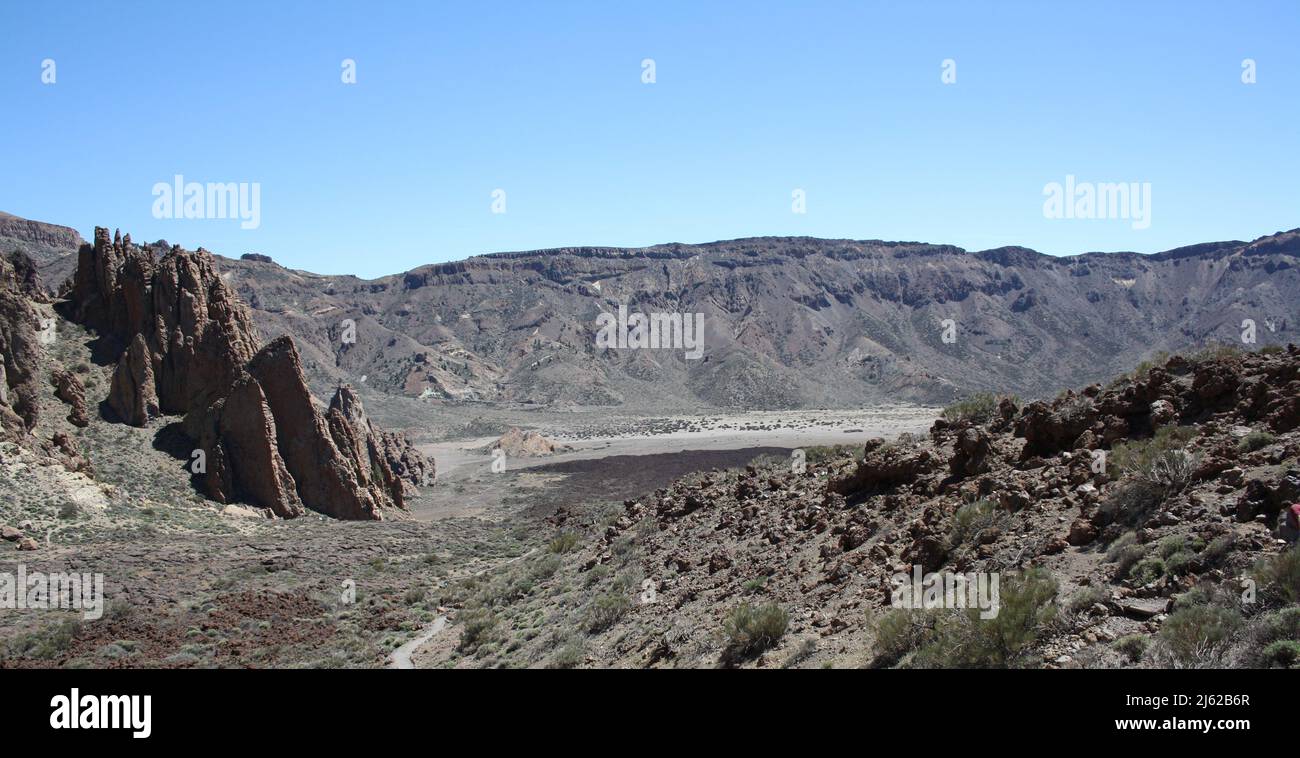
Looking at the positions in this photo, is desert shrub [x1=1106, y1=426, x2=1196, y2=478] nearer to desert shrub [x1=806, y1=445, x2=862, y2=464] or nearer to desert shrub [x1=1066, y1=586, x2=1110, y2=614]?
desert shrub [x1=1066, y1=586, x2=1110, y2=614]

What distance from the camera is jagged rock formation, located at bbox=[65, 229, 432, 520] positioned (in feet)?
95.1

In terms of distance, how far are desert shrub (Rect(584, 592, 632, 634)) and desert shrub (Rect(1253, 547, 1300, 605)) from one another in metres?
9.68

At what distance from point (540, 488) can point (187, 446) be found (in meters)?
20.6

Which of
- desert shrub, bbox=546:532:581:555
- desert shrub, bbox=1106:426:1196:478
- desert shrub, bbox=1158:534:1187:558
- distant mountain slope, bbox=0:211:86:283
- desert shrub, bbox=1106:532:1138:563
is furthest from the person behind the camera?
distant mountain slope, bbox=0:211:86:283

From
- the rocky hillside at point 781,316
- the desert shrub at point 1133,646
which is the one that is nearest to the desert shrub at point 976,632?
the desert shrub at point 1133,646

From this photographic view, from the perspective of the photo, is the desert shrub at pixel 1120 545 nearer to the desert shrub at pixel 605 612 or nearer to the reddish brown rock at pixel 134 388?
the desert shrub at pixel 605 612

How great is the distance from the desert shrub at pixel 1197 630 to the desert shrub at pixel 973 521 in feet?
12.8

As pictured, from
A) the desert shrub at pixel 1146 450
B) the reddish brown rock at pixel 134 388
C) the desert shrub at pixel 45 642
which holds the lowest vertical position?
the desert shrub at pixel 45 642

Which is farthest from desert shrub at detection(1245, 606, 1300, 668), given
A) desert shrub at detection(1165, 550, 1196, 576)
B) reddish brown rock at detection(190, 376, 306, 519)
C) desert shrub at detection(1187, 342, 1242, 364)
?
reddish brown rock at detection(190, 376, 306, 519)

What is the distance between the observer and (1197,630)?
6281mm

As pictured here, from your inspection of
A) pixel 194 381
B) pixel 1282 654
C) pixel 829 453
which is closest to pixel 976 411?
pixel 829 453

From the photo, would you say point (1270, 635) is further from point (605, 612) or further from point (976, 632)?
point (605, 612)

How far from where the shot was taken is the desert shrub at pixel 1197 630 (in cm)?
616
